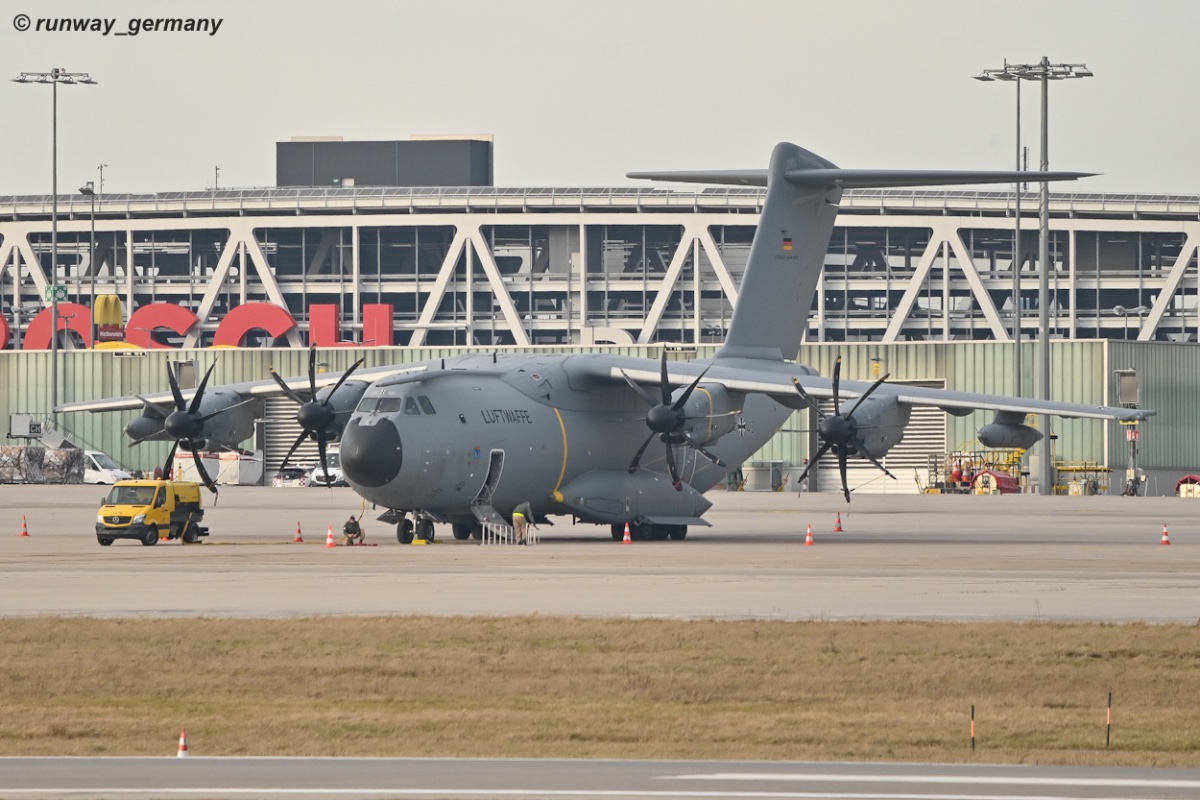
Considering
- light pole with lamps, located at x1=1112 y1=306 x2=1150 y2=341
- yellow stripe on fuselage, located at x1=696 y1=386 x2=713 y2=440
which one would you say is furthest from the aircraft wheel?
light pole with lamps, located at x1=1112 y1=306 x2=1150 y2=341

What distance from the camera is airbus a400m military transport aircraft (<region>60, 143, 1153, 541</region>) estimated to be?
4172cm

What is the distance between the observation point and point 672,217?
141625 millimetres

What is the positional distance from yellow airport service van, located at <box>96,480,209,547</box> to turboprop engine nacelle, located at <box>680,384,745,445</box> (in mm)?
11822

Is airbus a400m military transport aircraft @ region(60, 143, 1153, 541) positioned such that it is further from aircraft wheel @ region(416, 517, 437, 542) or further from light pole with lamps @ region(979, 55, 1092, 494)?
light pole with lamps @ region(979, 55, 1092, 494)

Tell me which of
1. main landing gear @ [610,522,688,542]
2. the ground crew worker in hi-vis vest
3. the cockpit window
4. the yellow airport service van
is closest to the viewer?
the cockpit window

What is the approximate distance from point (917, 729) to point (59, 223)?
140412mm

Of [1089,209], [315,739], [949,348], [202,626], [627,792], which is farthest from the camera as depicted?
[1089,209]

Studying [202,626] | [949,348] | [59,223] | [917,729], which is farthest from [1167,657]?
[59,223]

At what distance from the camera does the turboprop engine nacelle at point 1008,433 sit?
43.2 meters

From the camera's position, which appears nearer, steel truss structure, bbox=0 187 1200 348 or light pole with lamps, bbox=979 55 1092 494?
light pole with lamps, bbox=979 55 1092 494

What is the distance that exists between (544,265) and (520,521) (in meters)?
106

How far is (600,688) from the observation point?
19.7 meters

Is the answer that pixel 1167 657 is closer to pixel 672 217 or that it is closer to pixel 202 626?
pixel 202 626

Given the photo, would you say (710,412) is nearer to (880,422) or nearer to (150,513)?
(880,422)
